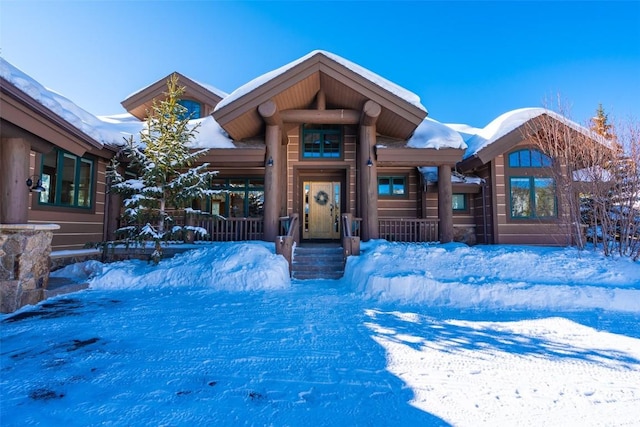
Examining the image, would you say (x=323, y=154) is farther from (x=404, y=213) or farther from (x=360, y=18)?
(x=360, y=18)

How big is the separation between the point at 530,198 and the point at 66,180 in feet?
45.9

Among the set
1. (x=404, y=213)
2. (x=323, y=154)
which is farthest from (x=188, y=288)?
(x=404, y=213)

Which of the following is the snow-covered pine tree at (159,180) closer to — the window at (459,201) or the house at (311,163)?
the house at (311,163)

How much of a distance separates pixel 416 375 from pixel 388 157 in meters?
7.14

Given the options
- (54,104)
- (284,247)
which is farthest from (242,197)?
(54,104)

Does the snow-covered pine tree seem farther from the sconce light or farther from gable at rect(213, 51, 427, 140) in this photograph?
the sconce light

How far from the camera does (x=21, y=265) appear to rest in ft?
15.0

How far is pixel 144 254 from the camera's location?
8023 mm

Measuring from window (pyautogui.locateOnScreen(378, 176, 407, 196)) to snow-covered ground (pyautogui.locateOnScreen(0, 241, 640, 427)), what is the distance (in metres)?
5.28

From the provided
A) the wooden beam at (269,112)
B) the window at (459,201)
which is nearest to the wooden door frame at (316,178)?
the wooden beam at (269,112)

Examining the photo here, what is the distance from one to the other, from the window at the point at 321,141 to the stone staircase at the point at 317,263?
3868 mm

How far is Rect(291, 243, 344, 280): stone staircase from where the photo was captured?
7152mm

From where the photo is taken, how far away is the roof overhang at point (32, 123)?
173 inches

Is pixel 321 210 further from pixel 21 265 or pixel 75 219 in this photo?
pixel 21 265
